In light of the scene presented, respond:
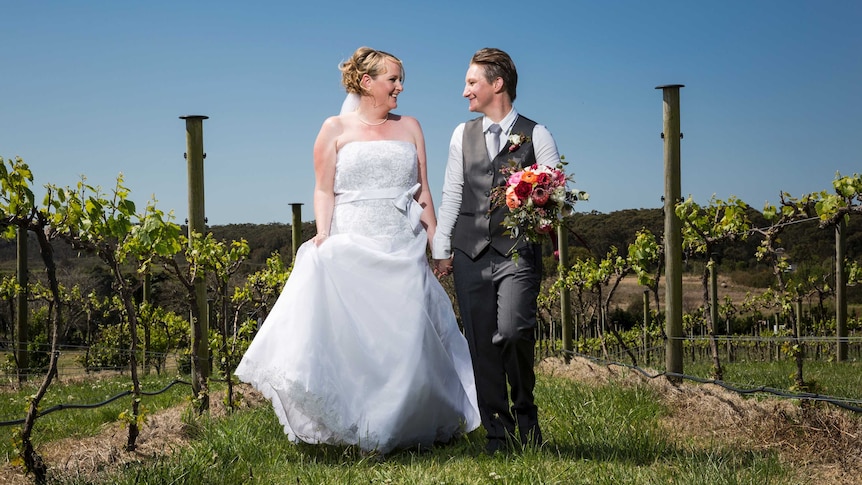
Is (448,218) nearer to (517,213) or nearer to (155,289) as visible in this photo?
(517,213)

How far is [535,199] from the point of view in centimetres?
347

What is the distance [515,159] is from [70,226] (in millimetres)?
2400

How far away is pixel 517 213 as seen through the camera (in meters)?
3.51

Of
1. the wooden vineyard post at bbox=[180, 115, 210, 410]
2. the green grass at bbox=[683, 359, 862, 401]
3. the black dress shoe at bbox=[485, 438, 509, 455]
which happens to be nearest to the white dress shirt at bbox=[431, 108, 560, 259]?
the black dress shoe at bbox=[485, 438, 509, 455]

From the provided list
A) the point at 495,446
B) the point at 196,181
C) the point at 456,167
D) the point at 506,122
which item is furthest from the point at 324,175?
the point at 196,181

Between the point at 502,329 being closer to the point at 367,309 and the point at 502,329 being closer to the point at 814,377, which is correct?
the point at 367,309

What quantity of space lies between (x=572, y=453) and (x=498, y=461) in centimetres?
41

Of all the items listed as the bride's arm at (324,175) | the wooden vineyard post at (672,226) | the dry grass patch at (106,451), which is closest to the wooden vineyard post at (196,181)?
the dry grass patch at (106,451)

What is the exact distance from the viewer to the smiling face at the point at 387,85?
4.08 metres

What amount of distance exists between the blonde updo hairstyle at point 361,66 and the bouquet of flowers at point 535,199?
36.9 inches

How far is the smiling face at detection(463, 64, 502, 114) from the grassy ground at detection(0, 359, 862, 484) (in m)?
1.64

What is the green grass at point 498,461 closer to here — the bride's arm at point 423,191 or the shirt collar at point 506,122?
the bride's arm at point 423,191

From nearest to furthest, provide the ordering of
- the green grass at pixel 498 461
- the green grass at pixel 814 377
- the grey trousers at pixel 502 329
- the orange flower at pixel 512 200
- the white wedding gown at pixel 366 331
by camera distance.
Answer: the green grass at pixel 498 461 < the orange flower at pixel 512 200 < the grey trousers at pixel 502 329 < the white wedding gown at pixel 366 331 < the green grass at pixel 814 377

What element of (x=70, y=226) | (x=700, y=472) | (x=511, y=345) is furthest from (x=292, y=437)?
(x=700, y=472)
